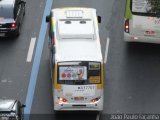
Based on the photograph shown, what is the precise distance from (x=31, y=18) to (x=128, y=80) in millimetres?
7026

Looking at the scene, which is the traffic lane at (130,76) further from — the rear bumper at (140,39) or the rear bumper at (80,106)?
the rear bumper at (80,106)

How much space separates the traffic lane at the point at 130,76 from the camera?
30.0 meters

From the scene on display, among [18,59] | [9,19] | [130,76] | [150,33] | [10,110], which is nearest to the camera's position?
[10,110]

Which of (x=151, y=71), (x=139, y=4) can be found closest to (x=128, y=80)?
(x=151, y=71)

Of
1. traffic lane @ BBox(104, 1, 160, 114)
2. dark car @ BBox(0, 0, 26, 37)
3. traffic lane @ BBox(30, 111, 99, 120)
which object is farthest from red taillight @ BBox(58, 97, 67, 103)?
dark car @ BBox(0, 0, 26, 37)

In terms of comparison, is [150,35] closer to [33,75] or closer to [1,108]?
[33,75]

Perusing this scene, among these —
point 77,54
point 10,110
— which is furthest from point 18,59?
point 10,110

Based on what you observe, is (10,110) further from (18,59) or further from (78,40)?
(18,59)

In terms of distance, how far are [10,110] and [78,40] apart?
14.2 feet

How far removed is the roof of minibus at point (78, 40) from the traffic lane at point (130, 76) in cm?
290

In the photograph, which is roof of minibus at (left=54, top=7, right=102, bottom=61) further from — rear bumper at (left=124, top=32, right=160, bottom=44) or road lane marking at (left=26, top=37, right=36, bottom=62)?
road lane marking at (left=26, top=37, right=36, bottom=62)

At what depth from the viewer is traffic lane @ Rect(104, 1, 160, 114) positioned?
2995 cm

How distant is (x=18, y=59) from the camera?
32.8 meters

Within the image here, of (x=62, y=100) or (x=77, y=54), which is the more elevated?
(x=77, y=54)
